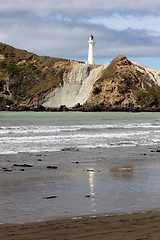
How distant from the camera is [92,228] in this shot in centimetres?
577

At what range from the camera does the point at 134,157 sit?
1581 cm

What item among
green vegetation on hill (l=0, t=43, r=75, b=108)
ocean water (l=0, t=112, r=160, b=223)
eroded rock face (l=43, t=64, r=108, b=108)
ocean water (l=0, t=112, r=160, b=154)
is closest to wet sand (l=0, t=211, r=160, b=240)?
ocean water (l=0, t=112, r=160, b=223)

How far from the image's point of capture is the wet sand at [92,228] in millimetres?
5352

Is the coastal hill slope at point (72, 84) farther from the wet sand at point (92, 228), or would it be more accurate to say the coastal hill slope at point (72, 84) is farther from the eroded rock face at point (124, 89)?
the wet sand at point (92, 228)

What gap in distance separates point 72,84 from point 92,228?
12820 centimetres

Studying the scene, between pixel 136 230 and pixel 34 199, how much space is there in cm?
286

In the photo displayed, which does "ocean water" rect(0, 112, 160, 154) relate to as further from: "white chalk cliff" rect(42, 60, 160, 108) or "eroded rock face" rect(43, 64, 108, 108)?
"white chalk cliff" rect(42, 60, 160, 108)

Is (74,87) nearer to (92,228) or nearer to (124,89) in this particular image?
(124,89)

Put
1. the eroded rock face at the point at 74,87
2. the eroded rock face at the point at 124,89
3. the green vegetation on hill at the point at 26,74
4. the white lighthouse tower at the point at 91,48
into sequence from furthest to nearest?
the green vegetation on hill at the point at 26,74
the white lighthouse tower at the point at 91,48
the eroded rock face at the point at 74,87
the eroded rock face at the point at 124,89

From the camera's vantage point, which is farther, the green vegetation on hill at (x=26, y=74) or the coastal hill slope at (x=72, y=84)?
the green vegetation on hill at (x=26, y=74)

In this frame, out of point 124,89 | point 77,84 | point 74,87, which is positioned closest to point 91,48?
point 77,84

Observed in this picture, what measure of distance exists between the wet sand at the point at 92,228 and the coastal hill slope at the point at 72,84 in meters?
103

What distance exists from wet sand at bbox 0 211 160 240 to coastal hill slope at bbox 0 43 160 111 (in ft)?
337

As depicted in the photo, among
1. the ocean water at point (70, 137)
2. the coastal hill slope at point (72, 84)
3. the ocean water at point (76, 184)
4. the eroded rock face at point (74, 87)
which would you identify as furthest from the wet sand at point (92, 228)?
the eroded rock face at point (74, 87)
